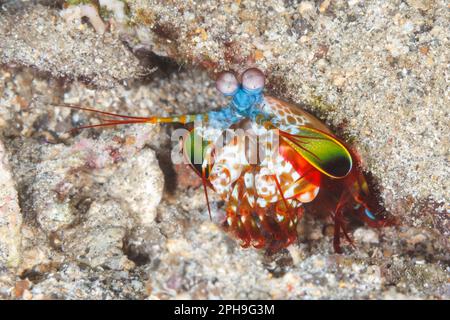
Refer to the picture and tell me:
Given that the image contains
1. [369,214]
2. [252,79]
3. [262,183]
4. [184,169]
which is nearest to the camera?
[252,79]

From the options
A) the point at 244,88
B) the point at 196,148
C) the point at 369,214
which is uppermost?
the point at 244,88

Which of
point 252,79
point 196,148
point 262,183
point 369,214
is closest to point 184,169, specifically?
point 196,148

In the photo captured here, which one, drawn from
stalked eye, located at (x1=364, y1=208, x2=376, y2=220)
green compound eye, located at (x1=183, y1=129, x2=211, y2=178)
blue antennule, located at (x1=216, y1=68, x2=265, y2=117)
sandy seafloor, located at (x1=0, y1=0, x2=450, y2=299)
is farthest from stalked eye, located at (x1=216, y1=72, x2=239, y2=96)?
stalked eye, located at (x1=364, y1=208, x2=376, y2=220)

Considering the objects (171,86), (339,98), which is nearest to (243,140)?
(339,98)

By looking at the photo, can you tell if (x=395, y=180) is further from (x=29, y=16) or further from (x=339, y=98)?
(x=29, y=16)

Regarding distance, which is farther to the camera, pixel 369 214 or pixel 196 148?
pixel 369 214

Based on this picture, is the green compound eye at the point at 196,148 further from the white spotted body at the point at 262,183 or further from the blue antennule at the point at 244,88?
the blue antennule at the point at 244,88

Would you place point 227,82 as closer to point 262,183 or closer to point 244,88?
point 244,88

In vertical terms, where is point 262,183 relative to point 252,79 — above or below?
below
